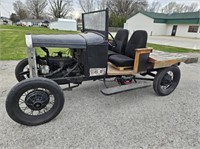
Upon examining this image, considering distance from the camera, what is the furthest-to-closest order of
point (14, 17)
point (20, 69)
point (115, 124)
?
point (14, 17)
point (20, 69)
point (115, 124)

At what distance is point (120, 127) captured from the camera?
251 cm

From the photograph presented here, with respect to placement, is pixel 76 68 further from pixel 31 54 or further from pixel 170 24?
pixel 170 24

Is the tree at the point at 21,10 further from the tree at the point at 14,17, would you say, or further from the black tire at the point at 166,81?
the black tire at the point at 166,81

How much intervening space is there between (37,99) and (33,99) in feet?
0.18

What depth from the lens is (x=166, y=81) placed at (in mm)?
3723

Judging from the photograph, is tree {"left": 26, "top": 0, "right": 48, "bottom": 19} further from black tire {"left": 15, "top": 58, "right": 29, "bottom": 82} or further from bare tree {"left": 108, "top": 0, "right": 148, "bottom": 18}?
black tire {"left": 15, "top": 58, "right": 29, "bottom": 82}

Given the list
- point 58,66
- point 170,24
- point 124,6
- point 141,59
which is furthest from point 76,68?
point 124,6

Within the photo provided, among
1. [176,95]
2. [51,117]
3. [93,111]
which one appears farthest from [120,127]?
[176,95]

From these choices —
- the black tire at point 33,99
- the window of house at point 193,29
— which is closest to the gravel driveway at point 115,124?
the black tire at point 33,99

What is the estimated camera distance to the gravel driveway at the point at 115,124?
218 centimetres

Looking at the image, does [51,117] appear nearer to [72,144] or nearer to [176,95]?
[72,144]

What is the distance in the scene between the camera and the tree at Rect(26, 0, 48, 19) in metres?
53.4

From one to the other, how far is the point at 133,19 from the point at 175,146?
35062 millimetres

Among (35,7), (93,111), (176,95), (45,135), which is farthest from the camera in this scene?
(35,7)
